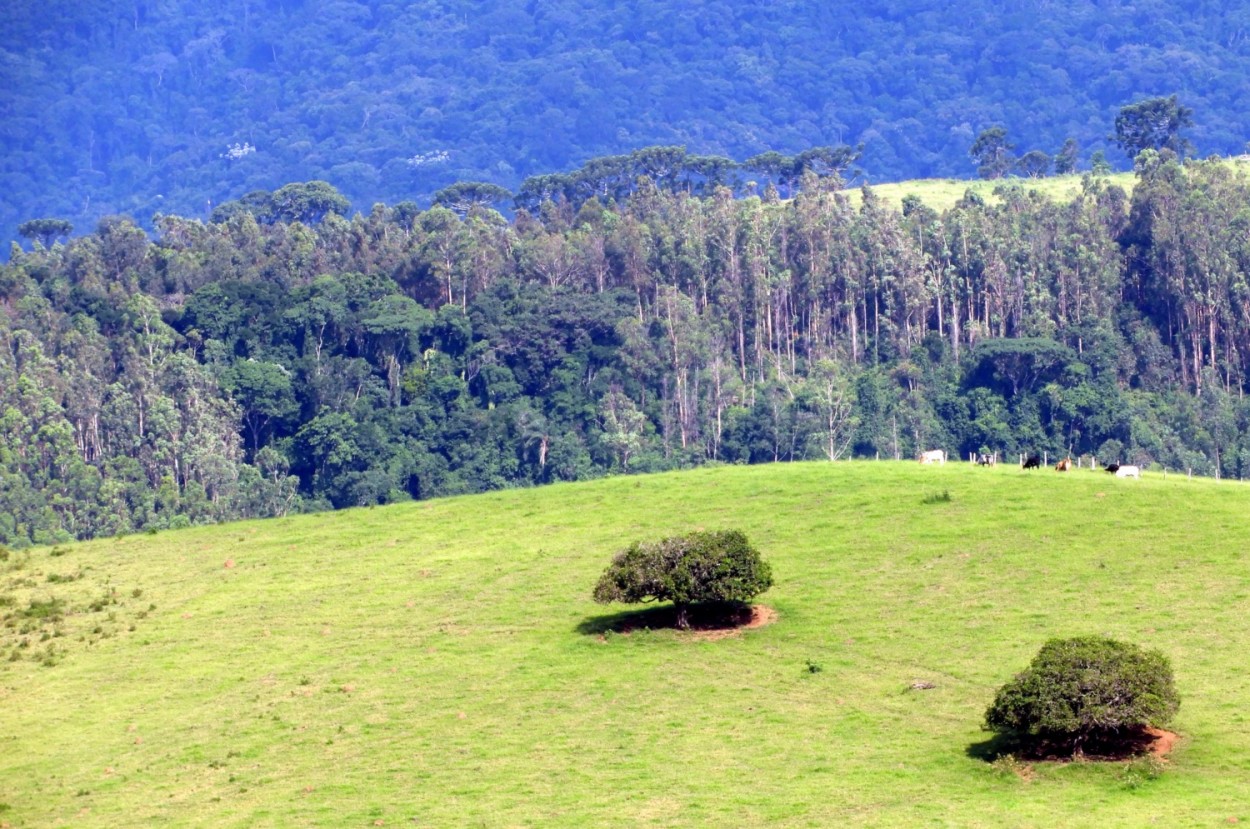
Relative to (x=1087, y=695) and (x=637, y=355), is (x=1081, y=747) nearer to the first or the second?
(x=1087, y=695)

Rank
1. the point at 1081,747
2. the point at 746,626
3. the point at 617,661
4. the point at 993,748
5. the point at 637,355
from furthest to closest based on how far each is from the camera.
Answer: the point at 637,355
the point at 746,626
the point at 617,661
the point at 993,748
the point at 1081,747

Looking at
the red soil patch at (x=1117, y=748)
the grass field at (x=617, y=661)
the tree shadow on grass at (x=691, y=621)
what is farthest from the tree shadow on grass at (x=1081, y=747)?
the tree shadow on grass at (x=691, y=621)

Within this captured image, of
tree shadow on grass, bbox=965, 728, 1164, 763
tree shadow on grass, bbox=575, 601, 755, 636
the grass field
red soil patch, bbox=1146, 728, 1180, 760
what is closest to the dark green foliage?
tree shadow on grass, bbox=965, 728, 1164, 763

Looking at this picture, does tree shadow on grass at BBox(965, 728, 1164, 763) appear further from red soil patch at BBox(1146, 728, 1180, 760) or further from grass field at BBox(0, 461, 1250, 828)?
grass field at BBox(0, 461, 1250, 828)

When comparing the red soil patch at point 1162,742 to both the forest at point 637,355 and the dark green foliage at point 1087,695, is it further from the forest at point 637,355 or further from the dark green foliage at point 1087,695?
the forest at point 637,355

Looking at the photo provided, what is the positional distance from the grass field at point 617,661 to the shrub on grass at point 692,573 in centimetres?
148

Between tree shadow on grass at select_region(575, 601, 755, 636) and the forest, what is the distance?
85350 millimetres

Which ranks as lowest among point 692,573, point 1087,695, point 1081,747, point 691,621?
point 1081,747

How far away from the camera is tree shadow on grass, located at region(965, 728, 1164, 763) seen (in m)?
45.3

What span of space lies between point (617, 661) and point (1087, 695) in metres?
15.4

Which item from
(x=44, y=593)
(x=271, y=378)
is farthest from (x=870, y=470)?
(x=271, y=378)

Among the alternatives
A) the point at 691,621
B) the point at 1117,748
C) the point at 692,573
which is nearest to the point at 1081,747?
the point at 1117,748

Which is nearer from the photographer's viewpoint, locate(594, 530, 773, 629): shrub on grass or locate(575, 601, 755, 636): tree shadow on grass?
locate(594, 530, 773, 629): shrub on grass

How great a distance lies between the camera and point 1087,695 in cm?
4441
